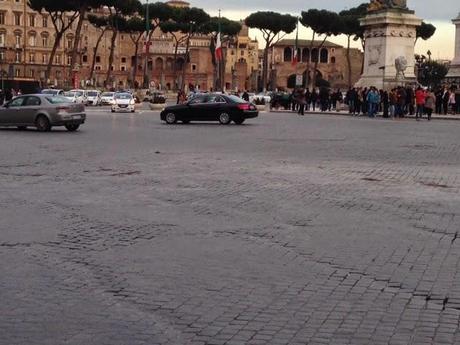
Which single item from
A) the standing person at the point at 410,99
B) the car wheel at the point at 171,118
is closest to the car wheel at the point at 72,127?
the car wheel at the point at 171,118

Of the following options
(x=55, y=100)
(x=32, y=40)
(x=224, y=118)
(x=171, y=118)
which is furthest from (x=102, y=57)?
(x=55, y=100)

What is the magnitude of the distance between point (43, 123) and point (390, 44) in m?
24.3

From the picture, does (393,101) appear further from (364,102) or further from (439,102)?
(439,102)

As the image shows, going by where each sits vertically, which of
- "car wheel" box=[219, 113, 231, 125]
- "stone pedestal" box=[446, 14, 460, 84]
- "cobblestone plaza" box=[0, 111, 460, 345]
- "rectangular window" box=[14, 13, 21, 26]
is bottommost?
"cobblestone plaza" box=[0, 111, 460, 345]

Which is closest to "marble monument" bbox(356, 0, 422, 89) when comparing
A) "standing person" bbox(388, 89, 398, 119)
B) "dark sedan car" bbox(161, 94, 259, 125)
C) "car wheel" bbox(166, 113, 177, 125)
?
"standing person" bbox(388, 89, 398, 119)

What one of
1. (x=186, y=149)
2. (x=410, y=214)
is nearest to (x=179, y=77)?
(x=186, y=149)

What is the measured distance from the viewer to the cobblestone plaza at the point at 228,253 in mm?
5449

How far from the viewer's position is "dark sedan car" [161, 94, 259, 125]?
112 ft

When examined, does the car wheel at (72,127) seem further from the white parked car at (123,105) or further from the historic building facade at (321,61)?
the historic building facade at (321,61)

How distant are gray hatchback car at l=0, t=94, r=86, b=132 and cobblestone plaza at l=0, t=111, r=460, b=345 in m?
11.3

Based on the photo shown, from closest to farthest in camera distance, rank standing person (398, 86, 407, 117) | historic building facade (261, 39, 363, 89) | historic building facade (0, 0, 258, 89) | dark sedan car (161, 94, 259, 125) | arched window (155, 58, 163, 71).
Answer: dark sedan car (161, 94, 259, 125) < standing person (398, 86, 407, 117) < historic building facade (0, 0, 258, 89) < arched window (155, 58, 163, 71) < historic building facade (261, 39, 363, 89)

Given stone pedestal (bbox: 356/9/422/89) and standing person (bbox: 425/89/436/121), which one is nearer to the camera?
standing person (bbox: 425/89/436/121)

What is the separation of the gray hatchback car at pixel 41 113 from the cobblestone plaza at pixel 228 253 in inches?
443

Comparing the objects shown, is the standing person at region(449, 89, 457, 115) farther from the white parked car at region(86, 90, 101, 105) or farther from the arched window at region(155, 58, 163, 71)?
the arched window at region(155, 58, 163, 71)
